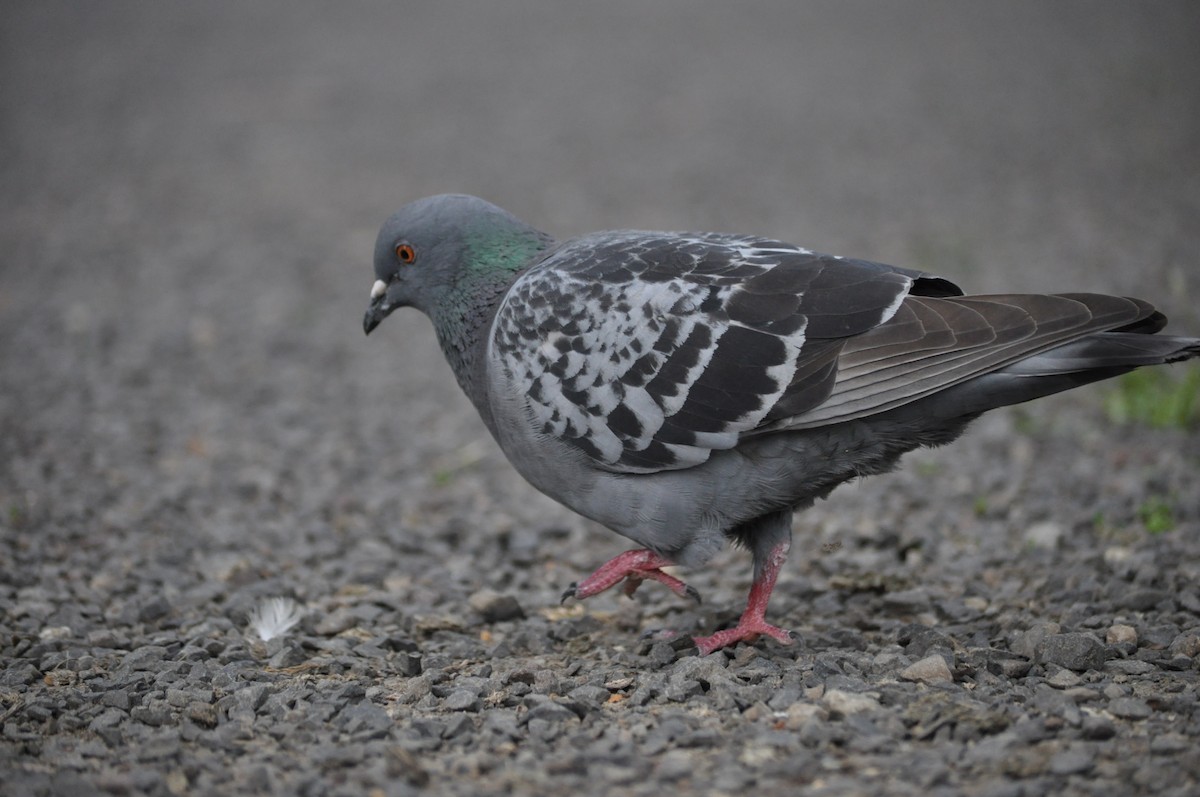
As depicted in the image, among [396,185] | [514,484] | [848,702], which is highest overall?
[396,185]

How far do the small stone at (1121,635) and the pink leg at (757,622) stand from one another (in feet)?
3.95

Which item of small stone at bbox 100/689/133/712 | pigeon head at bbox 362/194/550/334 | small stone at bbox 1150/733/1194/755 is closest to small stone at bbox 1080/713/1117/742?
small stone at bbox 1150/733/1194/755

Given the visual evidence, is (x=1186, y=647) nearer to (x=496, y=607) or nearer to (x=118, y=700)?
(x=496, y=607)

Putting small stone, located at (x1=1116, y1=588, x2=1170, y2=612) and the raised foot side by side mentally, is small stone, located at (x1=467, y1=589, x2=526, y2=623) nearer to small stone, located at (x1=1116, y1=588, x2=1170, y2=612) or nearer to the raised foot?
the raised foot

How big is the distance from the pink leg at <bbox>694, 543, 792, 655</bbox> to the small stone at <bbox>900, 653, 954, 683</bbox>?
0.59 m

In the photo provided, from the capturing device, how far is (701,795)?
3104mm

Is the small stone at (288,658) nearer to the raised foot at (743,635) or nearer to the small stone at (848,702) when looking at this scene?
the raised foot at (743,635)

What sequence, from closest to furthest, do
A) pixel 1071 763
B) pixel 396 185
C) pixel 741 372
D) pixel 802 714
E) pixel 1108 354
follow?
pixel 1071 763, pixel 802 714, pixel 1108 354, pixel 741 372, pixel 396 185

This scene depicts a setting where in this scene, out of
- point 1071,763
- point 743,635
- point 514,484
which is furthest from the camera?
point 514,484

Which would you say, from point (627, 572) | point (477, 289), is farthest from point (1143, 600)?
point (477, 289)

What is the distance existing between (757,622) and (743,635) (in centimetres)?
8

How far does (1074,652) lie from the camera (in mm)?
4000

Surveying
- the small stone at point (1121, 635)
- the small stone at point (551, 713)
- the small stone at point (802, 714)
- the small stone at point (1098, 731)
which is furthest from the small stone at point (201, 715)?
the small stone at point (1121, 635)

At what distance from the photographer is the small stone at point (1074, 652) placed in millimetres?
3984
